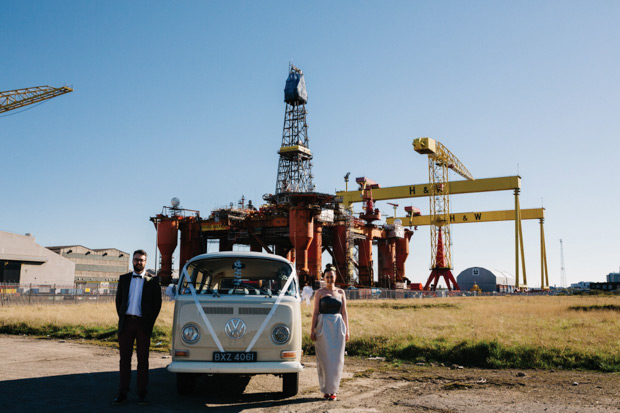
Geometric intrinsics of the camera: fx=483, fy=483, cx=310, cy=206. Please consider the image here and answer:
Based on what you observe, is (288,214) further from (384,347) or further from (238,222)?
(384,347)

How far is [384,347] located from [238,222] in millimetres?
49740

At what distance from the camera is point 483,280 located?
91.2m

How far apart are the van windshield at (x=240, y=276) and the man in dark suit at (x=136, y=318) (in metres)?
0.59

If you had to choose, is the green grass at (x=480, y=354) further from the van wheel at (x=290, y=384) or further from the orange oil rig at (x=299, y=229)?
the orange oil rig at (x=299, y=229)

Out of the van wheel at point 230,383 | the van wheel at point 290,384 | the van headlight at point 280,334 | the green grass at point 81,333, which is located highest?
the van headlight at point 280,334

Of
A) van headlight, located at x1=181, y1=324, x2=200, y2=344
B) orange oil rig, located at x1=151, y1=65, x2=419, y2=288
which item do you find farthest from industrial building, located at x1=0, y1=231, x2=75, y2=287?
van headlight, located at x1=181, y1=324, x2=200, y2=344

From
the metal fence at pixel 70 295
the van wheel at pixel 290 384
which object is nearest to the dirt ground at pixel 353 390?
the van wheel at pixel 290 384

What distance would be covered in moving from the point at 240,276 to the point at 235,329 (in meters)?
1.34

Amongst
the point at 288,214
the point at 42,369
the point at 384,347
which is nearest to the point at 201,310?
the point at 42,369

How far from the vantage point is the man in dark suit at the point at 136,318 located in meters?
7.22

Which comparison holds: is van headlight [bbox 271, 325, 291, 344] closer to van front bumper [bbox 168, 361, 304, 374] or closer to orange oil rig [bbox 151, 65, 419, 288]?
van front bumper [bbox 168, 361, 304, 374]

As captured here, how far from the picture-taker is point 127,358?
7.23 meters

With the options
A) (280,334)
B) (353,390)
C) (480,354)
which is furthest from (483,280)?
(280,334)

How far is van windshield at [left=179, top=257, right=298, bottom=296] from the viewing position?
25.6ft
